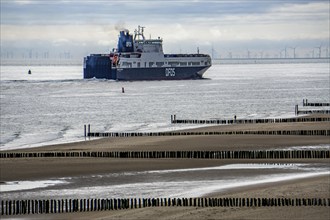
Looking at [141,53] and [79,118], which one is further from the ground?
[141,53]

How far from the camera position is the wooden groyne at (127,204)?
2730cm

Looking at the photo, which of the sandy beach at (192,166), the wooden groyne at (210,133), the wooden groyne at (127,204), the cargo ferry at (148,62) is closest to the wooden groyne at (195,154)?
the sandy beach at (192,166)

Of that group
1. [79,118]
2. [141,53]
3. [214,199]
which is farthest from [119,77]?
[214,199]

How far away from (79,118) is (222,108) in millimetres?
21986

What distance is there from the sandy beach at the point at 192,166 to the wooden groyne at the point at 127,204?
64cm

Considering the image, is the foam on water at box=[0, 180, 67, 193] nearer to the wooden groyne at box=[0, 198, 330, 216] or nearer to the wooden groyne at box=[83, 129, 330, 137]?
the wooden groyne at box=[0, 198, 330, 216]

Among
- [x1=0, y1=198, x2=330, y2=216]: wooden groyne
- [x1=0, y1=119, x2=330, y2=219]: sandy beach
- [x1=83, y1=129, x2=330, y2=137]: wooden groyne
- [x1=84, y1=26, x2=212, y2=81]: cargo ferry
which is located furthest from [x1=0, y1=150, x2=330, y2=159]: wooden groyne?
[x1=84, y1=26, x2=212, y2=81]: cargo ferry

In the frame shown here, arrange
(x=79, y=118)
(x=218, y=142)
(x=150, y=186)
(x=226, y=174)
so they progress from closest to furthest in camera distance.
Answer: (x=150, y=186), (x=226, y=174), (x=218, y=142), (x=79, y=118)

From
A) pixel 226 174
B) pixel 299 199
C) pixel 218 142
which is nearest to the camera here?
pixel 299 199

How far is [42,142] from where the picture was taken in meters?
57.2

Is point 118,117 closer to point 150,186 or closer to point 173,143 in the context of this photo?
point 173,143

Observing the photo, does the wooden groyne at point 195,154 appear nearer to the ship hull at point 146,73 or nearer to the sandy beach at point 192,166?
the sandy beach at point 192,166

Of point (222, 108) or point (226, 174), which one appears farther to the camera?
point (222, 108)

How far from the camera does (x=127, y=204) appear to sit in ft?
92.6
